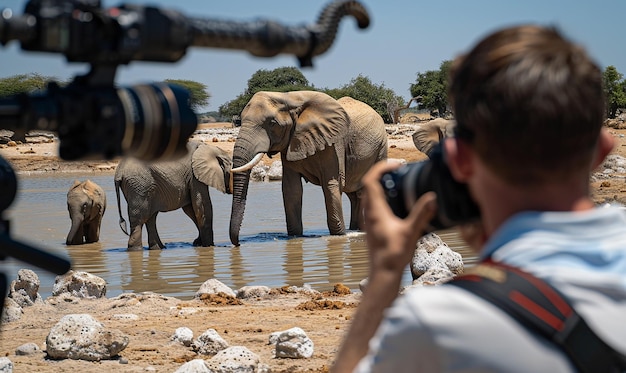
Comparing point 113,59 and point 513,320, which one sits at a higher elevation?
point 113,59

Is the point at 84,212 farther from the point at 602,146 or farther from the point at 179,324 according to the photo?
the point at 602,146

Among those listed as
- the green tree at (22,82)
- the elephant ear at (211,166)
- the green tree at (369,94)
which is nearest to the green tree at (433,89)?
the green tree at (369,94)

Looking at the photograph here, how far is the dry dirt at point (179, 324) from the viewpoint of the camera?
5.29 metres

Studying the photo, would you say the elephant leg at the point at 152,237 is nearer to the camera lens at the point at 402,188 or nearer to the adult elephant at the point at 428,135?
the adult elephant at the point at 428,135

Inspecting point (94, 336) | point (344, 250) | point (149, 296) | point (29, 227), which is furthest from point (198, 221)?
point (94, 336)

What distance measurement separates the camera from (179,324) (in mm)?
6605

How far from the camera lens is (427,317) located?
3.92ft

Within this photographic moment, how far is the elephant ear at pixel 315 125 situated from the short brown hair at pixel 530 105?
44.7 feet

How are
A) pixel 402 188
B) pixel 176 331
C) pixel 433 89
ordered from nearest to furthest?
pixel 402 188 → pixel 176 331 → pixel 433 89

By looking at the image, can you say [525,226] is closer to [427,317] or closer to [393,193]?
[427,317]

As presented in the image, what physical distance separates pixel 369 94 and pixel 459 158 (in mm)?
59527

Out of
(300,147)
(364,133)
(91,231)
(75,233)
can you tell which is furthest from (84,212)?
(364,133)

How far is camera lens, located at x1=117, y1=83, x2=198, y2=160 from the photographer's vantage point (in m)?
1.53

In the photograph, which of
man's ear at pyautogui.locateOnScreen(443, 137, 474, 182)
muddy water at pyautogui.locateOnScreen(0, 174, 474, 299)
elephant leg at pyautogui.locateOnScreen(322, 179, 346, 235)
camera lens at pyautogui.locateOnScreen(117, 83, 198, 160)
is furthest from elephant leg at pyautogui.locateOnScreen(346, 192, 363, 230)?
man's ear at pyautogui.locateOnScreen(443, 137, 474, 182)
